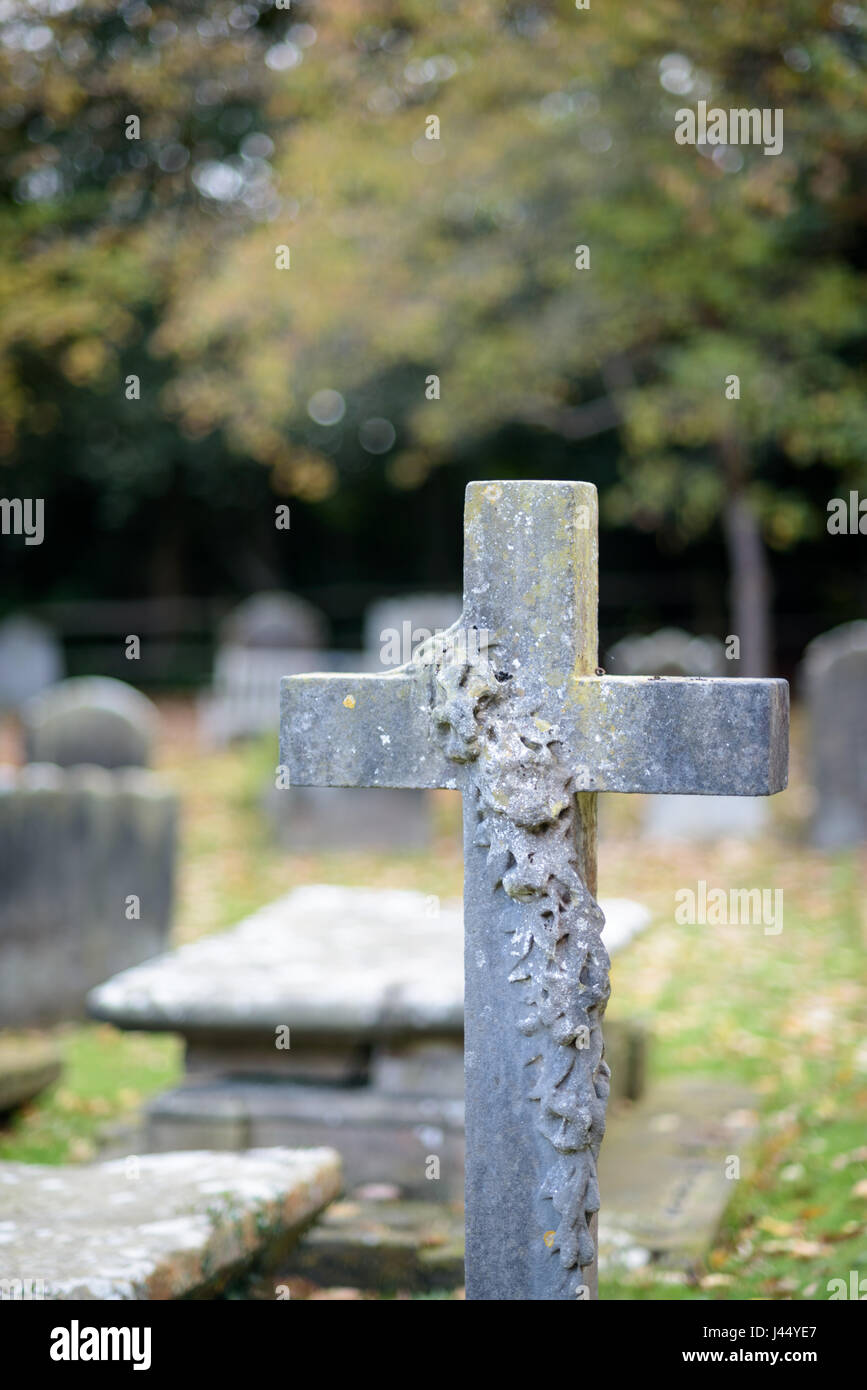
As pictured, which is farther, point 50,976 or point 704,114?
point 704,114

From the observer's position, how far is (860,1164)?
4629 millimetres

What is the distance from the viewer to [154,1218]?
3.41 metres

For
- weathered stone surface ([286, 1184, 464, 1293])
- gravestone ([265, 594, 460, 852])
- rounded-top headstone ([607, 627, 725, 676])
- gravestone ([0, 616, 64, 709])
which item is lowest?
weathered stone surface ([286, 1184, 464, 1293])

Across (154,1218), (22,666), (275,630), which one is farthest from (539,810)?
(22,666)

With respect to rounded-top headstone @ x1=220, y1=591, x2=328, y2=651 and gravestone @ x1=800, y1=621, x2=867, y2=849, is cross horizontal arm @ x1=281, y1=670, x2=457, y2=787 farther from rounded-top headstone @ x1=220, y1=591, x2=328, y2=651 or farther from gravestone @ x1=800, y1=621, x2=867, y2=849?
rounded-top headstone @ x1=220, y1=591, x2=328, y2=651

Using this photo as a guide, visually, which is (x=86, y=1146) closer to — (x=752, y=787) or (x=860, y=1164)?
(x=860, y=1164)

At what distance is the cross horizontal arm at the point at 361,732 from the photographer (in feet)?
10.3

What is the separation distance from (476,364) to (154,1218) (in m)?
11.0

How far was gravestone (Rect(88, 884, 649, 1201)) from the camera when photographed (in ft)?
15.1

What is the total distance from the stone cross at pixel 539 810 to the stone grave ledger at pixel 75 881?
4.35 m

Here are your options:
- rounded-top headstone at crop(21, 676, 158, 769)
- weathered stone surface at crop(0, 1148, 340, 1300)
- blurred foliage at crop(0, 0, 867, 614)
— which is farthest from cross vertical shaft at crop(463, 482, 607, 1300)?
blurred foliage at crop(0, 0, 867, 614)

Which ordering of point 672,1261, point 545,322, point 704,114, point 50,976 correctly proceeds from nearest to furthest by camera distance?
point 672,1261 → point 50,976 → point 704,114 → point 545,322

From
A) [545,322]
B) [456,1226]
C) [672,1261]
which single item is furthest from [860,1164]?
[545,322]

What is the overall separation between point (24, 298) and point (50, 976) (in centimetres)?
895
